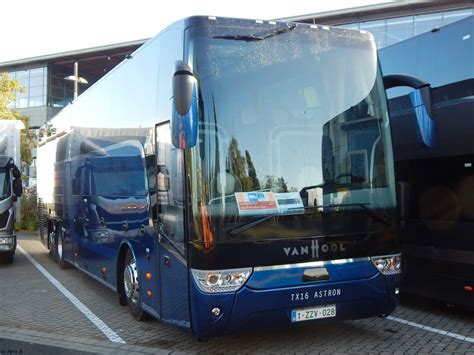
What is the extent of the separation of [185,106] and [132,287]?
2.90 meters

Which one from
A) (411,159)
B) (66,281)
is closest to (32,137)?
(66,281)

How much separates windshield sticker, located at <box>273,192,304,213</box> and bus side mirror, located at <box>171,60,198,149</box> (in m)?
0.92

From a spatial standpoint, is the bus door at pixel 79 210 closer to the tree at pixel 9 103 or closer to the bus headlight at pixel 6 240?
the bus headlight at pixel 6 240

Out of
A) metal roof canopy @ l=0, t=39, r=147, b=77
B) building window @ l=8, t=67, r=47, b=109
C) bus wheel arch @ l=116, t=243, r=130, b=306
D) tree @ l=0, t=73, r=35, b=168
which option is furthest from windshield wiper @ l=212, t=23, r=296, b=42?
building window @ l=8, t=67, r=47, b=109

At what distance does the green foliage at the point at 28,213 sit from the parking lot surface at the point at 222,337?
13.4 meters

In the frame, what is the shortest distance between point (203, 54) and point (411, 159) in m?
3.83

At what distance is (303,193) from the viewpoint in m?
4.73

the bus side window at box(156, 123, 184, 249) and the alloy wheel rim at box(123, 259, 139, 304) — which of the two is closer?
the bus side window at box(156, 123, 184, 249)

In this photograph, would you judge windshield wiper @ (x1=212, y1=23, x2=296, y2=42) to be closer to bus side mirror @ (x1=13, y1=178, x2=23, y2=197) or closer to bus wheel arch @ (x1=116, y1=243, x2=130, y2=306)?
bus wheel arch @ (x1=116, y1=243, x2=130, y2=306)

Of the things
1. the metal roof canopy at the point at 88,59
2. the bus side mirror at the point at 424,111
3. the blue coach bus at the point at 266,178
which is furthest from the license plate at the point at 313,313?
the metal roof canopy at the point at 88,59

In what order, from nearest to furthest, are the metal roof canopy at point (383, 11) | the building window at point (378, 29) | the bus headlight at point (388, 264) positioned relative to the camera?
the bus headlight at point (388, 264) < the metal roof canopy at point (383, 11) < the building window at point (378, 29)

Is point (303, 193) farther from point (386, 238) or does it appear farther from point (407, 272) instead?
point (407, 272)

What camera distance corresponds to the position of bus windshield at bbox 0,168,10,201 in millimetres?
10977

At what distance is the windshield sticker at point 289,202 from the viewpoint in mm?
4641
